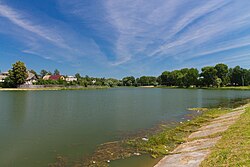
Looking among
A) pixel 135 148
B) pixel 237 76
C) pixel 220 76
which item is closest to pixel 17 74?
pixel 135 148

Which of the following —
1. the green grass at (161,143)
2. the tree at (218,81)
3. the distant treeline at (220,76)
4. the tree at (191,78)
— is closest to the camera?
the green grass at (161,143)

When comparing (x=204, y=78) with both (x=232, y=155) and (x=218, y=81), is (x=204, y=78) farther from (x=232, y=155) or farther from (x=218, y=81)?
(x=232, y=155)

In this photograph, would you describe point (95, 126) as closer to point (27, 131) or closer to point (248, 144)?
point (27, 131)

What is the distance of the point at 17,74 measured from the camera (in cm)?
10069

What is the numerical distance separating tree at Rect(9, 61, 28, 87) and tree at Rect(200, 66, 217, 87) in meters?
105

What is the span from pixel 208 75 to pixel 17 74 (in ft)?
356

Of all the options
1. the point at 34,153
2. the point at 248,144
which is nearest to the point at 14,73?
the point at 34,153

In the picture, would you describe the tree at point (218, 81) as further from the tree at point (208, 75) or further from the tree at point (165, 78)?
the tree at point (165, 78)

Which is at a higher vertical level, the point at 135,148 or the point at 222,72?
the point at 222,72

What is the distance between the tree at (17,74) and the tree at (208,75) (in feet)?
344

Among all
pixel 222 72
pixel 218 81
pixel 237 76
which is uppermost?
pixel 222 72

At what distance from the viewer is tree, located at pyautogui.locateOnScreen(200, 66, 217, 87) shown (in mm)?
127381

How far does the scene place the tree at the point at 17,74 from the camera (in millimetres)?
100688

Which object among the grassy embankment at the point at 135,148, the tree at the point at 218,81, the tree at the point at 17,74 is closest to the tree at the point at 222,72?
the tree at the point at 218,81
